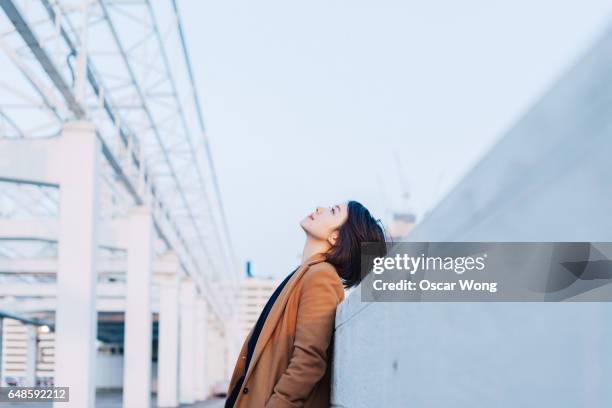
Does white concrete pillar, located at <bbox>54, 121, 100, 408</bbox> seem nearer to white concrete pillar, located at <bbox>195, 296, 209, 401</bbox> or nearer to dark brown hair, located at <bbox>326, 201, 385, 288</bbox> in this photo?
dark brown hair, located at <bbox>326, 201, 385, 288</bbox>

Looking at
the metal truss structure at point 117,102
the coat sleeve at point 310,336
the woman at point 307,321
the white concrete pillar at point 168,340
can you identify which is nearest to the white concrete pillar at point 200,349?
the metal truss structure at point 117,102

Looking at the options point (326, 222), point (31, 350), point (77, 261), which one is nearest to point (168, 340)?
point (77, 261)

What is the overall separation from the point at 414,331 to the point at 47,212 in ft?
71.7

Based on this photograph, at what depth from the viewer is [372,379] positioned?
244cm

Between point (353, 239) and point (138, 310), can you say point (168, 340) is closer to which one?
point (138, 310)

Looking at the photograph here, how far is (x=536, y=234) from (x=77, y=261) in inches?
389

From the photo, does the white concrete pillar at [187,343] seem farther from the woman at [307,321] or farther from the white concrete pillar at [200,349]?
the woman at [307,321]

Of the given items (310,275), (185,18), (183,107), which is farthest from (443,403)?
(183,107)

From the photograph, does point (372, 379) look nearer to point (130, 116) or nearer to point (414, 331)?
point (414, 331)

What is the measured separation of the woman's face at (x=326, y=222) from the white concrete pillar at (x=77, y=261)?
296 inches

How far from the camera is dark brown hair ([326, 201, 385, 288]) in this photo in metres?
3.23

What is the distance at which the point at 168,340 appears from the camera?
78.9 feet

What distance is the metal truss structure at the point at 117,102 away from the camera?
30.5ft

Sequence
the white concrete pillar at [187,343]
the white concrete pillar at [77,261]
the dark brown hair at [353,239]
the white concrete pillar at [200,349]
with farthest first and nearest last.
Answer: the white concrete pillar at [200,349] → the white concrete pillar at [187,343] → the white concrete pillar at [77,261] → the dark brown hair at [353,239]
